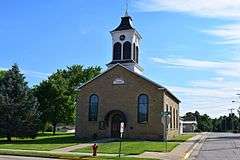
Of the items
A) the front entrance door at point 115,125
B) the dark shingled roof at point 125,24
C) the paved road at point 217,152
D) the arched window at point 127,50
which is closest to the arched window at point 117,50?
the arched window at point 127,50

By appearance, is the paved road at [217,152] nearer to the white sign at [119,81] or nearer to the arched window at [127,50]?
the white sign at [119,81]

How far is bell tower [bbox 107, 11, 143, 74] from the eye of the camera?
53.2 metres

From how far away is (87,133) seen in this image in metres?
48.3

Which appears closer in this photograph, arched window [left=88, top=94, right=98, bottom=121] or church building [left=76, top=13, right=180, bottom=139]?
church building [left=76, top=13, right=180, bottom=139]

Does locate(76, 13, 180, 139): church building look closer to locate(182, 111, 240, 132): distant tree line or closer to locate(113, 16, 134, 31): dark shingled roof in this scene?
locate(113, 16, 134, 31): dark shingled roof

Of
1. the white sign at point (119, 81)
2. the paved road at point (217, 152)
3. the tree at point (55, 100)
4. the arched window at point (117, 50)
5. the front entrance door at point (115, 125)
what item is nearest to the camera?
the paved road at point (217, 152)

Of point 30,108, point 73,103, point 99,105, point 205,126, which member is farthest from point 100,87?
point 205,126

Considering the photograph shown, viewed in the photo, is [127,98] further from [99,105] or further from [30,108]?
[30,108]

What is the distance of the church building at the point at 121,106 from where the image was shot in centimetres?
4625

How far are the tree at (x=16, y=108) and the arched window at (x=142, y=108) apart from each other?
11283 millimetres

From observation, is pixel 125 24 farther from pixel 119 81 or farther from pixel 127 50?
pixel 119 81

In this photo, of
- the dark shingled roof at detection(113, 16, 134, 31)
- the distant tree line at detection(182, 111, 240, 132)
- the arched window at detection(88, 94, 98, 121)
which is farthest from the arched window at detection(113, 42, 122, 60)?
the distant tree line at detection(182, 111, 240, 132)

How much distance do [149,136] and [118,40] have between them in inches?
580

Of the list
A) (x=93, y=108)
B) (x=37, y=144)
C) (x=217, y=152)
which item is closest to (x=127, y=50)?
(x=93, y=108)
